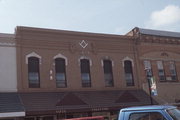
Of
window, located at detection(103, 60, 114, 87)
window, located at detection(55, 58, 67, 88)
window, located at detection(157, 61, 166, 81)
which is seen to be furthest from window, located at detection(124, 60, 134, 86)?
window, located at detection(55, 58, 67, 88)

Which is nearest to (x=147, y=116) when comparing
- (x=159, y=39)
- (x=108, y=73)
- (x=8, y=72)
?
(x=8, y=72)

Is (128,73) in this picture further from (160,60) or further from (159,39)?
(159,39)

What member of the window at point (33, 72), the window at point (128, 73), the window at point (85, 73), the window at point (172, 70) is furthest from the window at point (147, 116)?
the window at point (172, 70)

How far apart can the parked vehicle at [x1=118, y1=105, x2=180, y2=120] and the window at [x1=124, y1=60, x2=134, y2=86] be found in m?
18.7

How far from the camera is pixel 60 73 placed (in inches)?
910

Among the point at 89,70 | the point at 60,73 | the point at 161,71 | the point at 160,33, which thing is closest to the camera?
the point at 60,73

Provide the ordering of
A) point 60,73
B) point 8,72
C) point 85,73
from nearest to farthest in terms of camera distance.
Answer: point 8,72, point 60,73, point 85,73

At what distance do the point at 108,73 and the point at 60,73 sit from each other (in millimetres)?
4285

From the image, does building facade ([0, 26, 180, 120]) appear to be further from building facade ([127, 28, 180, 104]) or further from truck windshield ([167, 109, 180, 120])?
truck windshield ([167, 109, 180, 120])

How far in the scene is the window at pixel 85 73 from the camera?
78.5ft

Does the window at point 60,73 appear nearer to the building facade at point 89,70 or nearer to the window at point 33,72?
the building facade at point 89,70

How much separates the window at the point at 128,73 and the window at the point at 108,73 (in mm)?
1514

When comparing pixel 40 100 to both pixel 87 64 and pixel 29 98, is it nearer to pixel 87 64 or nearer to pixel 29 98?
pixel 29 98

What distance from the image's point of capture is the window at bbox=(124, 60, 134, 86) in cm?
2598
